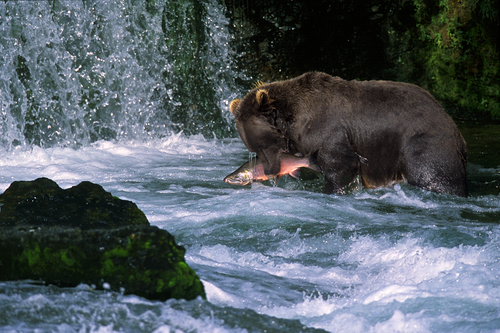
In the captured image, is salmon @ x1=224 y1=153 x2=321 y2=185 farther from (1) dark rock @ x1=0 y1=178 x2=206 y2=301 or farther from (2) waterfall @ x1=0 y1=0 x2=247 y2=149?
(2) waterfall @ x1=0 y1=0 x2=247 y2=149

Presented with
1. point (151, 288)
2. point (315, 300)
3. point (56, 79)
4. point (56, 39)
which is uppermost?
point (56, 39)

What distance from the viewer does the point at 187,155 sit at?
921 centimetres

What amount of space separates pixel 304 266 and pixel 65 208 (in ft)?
5.40

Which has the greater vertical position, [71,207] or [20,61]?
[20,61]

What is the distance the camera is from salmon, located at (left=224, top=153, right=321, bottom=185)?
5.70 metres

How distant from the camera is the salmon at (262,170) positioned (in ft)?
18.7

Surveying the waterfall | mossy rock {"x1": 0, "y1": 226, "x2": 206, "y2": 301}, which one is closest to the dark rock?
mossy rock {"x1": 0, "y1": 226, "x2": 206, "y2": 301}

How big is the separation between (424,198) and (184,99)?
6988 mm

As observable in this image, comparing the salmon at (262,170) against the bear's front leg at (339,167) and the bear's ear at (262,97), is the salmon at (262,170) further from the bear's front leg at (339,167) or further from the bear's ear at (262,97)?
the bear's ear at (262,97)

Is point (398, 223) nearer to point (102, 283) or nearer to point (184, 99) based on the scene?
point (102, 283)

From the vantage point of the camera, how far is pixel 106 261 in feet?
8.43

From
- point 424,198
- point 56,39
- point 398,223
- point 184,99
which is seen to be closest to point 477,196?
point 424,198

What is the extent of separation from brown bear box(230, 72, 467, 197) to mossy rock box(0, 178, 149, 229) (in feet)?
8.13

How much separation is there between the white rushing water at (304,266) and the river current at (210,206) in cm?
1
